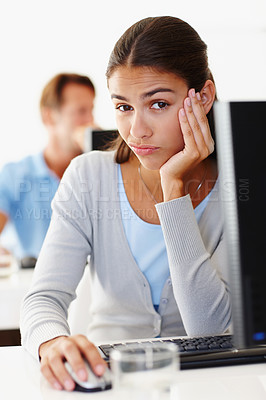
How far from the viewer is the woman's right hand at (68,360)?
0.69 m

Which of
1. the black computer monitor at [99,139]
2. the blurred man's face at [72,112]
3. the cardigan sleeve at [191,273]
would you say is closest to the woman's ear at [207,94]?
A: the cardigan sleeve at [191,273]

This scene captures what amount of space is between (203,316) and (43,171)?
212 cm

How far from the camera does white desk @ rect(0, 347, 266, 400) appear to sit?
67cm

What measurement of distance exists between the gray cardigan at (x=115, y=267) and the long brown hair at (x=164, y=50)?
27cm

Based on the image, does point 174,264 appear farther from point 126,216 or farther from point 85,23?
point 85,23

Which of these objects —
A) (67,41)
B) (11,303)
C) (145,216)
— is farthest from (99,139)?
(67,41)

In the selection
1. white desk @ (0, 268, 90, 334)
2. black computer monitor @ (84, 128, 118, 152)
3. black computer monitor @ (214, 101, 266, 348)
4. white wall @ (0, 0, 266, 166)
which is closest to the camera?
black computer monitor @ (214, 101, 266, 348)

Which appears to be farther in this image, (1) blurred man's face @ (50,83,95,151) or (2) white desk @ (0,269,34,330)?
Result: (1) blurred man's face @ (50,83,95,151)

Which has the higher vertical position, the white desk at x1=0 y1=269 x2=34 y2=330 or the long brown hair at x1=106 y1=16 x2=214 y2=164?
the long brown hair at x1=106 y1=16 x2=214 y2=164

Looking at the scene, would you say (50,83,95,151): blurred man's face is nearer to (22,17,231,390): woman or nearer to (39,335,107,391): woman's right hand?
(22,17,231,390): woman

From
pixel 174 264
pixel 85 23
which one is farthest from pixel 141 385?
pixel 85 23

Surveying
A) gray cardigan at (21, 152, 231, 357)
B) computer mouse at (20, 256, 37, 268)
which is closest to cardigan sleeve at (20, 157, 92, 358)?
gray cardigan at (21, 152, 231, 357)

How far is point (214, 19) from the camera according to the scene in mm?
3660

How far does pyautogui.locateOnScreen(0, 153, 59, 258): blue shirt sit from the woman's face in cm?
178
